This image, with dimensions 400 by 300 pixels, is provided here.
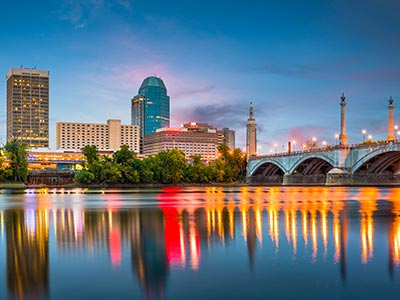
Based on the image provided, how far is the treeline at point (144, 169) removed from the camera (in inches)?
4850

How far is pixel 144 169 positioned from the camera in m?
129

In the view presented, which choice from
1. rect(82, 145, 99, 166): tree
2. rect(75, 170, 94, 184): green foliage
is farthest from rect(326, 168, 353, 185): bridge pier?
rect(82, 145, 99, 166): tree

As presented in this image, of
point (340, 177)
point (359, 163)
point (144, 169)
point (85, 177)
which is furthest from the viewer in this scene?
point (144, 169)

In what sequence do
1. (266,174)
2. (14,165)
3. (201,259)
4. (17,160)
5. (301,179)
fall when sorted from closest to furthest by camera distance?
(201,259) < (17,160) < (14,165) < (301,179) < (266,174)

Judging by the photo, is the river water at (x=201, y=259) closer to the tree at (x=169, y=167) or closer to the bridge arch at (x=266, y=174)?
the tree at (x=169, y=167)

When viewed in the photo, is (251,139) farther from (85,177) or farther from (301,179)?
(85,177)

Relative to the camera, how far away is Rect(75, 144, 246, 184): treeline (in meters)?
123

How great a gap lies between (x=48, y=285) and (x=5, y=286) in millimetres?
1195

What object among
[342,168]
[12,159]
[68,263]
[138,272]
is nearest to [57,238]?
[68,263]

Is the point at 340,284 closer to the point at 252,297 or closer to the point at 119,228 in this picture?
the point at 252,297

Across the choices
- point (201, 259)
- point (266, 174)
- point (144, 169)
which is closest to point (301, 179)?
point (266, 174)

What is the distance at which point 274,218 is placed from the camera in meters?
33.0

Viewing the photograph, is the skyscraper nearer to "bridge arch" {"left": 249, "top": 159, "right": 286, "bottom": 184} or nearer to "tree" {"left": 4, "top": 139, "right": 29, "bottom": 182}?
"bridge arch" {"left": 249, "top": 159, "right": 286, "bottom": 184}

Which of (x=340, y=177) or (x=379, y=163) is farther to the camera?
(x=340, y=177)
